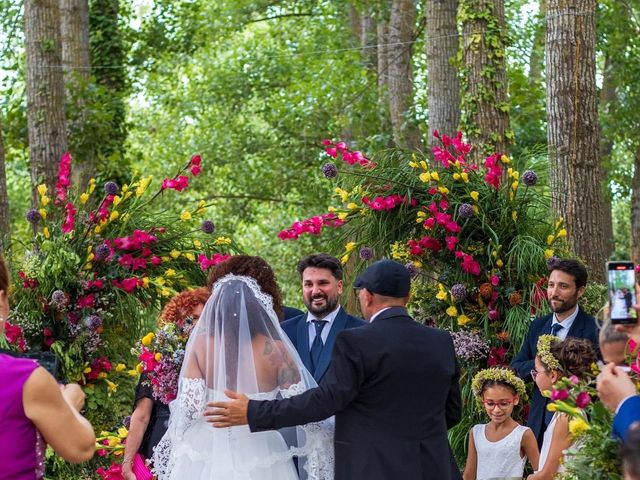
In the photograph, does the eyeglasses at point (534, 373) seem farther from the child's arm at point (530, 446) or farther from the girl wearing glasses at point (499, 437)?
the child's arm at point (530, 446)

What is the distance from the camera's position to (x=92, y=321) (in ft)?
30.8

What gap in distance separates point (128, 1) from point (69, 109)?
3.87m

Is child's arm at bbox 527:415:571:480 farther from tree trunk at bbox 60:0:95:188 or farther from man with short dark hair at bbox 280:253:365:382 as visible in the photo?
tree trunk at bbox 60:0:95:188

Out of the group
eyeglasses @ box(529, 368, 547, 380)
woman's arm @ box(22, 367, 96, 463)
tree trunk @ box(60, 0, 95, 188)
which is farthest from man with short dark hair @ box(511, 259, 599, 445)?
tree trunk @ box(60, 0, 95, 188)

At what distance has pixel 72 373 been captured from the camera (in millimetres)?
9547

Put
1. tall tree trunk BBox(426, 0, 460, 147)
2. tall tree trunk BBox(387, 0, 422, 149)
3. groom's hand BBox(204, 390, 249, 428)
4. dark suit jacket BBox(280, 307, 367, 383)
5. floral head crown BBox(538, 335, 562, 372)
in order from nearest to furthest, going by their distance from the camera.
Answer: groom's hand BBox(204, 390, 249, 428), floral head crown BBox(538, 335, 562, 372), dark suit jacket BBox(280, 307, 367, 383), tall tree trunk BBox(426, 0, 460, 147), tall tree trunk BBox(387, 0, 422, 149)

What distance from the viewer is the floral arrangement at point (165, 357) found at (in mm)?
6879

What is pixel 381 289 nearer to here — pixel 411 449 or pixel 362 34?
pixel 411 449

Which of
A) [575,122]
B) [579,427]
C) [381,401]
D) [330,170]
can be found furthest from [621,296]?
[575,122]

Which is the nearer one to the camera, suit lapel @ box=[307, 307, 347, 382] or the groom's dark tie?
suit lapel @ box=[307, 307, 347, 382]

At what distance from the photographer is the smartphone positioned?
14.6ft

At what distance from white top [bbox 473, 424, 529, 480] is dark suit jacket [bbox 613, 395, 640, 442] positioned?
9.40ft

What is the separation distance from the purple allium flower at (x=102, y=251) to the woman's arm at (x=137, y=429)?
2.11 metres

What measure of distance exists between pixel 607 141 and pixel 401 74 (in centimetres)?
555
